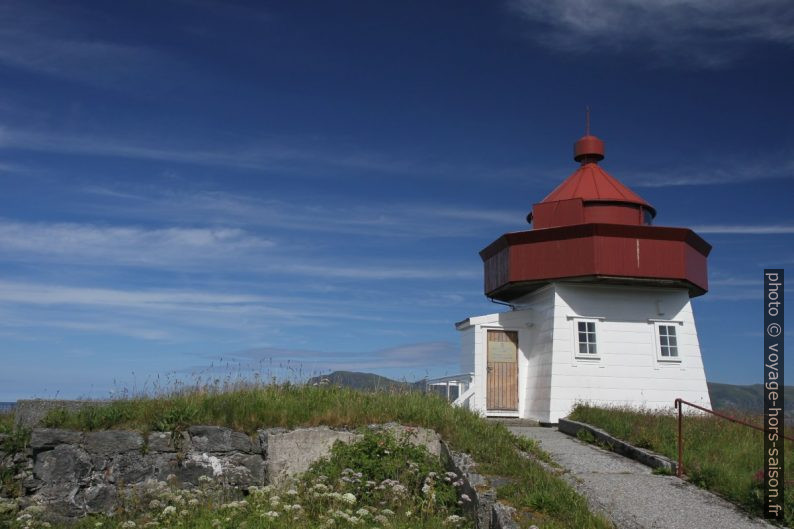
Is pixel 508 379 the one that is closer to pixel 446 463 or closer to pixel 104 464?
pixel 446 463

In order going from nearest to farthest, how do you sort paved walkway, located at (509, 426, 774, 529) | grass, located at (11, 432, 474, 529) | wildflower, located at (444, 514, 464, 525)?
grass, located at (11, 432, 474, 529), wildflower, located at (444, 514, 464, 525), paved walkway, located at (509, 426, 774, 529)

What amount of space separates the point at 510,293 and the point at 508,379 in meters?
3.19

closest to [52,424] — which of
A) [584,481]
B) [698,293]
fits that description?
[584,481]

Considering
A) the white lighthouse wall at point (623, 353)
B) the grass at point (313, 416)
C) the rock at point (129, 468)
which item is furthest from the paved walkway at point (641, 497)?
the rock at point (129, 468)

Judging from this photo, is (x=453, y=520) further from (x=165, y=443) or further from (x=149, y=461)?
(x=149, y=461)

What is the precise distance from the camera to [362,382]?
14.7m

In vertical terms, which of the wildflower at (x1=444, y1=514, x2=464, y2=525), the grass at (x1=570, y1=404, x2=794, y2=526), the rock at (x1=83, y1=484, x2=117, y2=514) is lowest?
the rock at (x1=83, y1=484, x2=117, y2=514)

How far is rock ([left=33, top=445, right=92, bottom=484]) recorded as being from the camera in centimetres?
1109

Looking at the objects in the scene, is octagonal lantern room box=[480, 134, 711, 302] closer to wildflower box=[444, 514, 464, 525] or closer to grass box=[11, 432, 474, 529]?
grass box=[11, 432, 474, 529]

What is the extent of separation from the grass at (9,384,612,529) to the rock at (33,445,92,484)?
49cm

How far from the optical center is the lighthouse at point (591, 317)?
2030 cm

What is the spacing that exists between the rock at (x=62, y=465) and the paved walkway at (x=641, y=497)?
26.2 feet

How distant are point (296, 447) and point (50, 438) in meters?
4.01

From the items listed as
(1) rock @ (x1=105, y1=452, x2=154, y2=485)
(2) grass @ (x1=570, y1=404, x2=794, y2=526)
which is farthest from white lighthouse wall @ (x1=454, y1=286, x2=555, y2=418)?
(1) rock @ (x1=105, y1=452, x2=154, y2=485)
